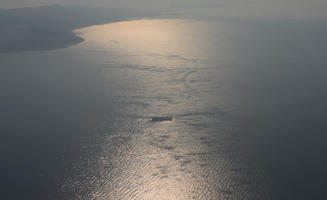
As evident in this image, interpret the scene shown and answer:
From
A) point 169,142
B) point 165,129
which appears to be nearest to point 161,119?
point 165,129

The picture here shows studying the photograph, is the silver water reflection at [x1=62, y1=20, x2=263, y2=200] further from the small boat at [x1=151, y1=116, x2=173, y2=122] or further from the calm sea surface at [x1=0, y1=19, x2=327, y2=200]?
the small boat at [x1=151, y1=116, x2=173, y2=122]

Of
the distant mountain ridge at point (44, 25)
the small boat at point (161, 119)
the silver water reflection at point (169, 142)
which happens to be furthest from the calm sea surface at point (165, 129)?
the distant mountain ridge at point (44, 25)

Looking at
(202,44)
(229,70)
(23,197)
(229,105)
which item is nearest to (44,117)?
(23,197)

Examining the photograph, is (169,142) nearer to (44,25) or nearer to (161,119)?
(161,119)

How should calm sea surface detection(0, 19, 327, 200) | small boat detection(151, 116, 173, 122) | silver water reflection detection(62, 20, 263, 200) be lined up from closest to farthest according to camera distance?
silver water reflection detection(62, 20, 263, 200), calm sea surface detection(0, 19, 327, 200), small boat detection(151, 116, 173, 122)

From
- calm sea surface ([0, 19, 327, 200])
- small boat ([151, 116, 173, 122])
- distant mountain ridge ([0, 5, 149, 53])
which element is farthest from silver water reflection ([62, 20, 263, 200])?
distant mountain ridge ([0, 5, 149, 53])

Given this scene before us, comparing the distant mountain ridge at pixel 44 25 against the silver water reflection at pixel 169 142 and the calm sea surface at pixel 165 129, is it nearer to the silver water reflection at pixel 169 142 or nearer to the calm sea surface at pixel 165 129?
the calm sea surface at pixel 165 129
